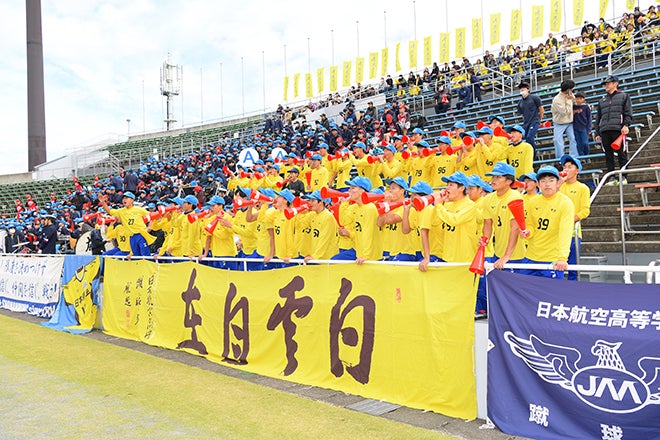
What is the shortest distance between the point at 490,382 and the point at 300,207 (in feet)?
13.3

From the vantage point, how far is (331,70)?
130 ft

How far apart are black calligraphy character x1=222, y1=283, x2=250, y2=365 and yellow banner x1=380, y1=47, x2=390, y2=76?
31.2 meters

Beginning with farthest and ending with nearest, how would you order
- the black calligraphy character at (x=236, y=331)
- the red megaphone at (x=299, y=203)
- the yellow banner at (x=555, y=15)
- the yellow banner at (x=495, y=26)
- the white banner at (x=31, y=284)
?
the yellow banner at (x=495, y=26) < the yellow banner at (x=555, y=15) < the white banner at (x=31, y=284) < the red megaphone at (x=299, y=203) < the black calligraphy character at (x=236, y=331)

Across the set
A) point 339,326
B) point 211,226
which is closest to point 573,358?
point 339,326

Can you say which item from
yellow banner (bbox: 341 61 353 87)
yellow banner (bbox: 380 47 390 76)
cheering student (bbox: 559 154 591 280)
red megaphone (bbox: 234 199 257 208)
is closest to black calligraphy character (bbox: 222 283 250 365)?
red megaphone (bbox: 234 199 257 208)

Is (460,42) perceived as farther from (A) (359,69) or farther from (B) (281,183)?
(B) (281,183)

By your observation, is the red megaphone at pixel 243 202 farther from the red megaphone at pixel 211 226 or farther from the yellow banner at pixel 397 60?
the yellow banner at pixel 397 60

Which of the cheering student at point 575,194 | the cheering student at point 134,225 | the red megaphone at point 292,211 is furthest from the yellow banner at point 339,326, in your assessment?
the cheering student at point 575,194

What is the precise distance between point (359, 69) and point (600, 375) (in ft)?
116

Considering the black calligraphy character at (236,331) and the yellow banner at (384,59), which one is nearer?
the black calligraphy character at (236,331)

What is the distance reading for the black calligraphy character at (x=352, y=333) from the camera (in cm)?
574

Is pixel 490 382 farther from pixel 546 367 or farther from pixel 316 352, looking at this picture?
pixel 316 352

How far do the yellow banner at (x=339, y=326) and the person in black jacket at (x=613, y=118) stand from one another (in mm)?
5394

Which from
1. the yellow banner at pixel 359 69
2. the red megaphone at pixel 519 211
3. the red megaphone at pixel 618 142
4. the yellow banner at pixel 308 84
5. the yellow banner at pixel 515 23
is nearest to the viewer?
the red megaphone at pixel 519 211
